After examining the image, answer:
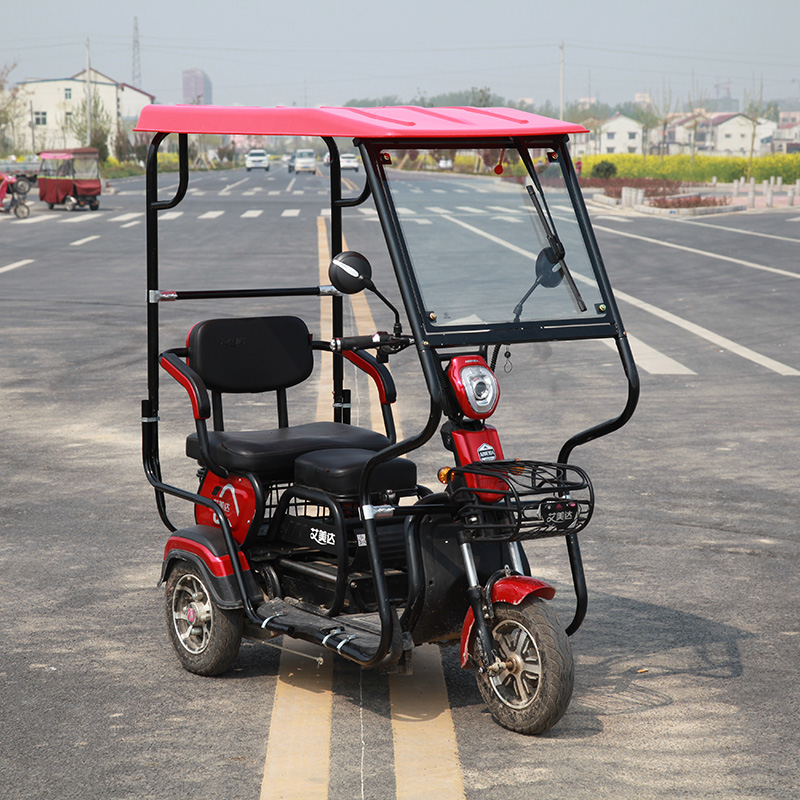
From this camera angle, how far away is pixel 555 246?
463 cm

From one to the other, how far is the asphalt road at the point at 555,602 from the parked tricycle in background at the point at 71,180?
3023 cm

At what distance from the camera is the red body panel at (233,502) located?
192 inches

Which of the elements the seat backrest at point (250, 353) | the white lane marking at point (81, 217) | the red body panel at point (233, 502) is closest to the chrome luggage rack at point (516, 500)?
the red body panel at point (233, 502)

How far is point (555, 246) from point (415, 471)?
984 millimetres

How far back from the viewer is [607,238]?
105 feet

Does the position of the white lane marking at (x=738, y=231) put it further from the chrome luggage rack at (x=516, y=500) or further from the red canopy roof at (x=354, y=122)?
the chrome luggage rack at (x=516, y=500)

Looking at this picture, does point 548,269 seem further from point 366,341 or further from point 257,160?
point 257,160

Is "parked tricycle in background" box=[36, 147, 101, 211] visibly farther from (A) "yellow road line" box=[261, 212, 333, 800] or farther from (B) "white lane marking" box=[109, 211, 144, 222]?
(A) "yellow road line" box=[261, 212, 333, 800]

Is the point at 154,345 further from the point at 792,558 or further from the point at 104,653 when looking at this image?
the point at 792,558

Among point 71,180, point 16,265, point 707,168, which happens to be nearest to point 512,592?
point 16,265

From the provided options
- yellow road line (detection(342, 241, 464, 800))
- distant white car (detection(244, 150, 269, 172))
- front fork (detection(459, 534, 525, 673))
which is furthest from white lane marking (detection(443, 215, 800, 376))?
distant white car (detection(244, 150, 269, 172))

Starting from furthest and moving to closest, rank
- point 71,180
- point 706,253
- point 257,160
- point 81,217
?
point 257,160 < point 71,180 < point 81,217 < point 706,253

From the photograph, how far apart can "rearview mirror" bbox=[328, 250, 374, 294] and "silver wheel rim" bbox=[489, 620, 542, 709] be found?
1.23 metres

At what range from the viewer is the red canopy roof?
13.8 ft
